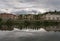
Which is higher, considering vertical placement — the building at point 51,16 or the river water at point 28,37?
the building at point 51,16

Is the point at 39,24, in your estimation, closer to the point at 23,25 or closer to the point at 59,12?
the point at 23,25

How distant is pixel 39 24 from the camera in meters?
92.1

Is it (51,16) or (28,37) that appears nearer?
(28,37)

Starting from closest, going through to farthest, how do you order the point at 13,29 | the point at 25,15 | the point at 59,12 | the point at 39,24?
the point at 13,29 → the point at 39,24 → the point at 59,12 → the point at 25,15

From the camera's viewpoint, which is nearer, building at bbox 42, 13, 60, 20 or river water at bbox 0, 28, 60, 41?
river water at bbox 0, 28, 60, 41

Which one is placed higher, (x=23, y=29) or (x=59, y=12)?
(x=59, y=12)

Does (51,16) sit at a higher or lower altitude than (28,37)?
higher

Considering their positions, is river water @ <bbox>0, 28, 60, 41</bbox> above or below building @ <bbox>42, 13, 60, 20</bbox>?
below

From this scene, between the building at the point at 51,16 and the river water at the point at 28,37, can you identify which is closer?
the river water at the point at 28,37

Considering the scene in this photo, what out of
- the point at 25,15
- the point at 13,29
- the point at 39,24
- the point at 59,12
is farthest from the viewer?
the point at 25,15

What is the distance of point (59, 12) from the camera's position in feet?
364

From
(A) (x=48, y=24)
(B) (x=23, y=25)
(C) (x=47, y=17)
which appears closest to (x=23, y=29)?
(B) (x=23, y=25)

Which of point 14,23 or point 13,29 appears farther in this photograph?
point 14,23

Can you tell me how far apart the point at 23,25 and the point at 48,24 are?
1199cm
